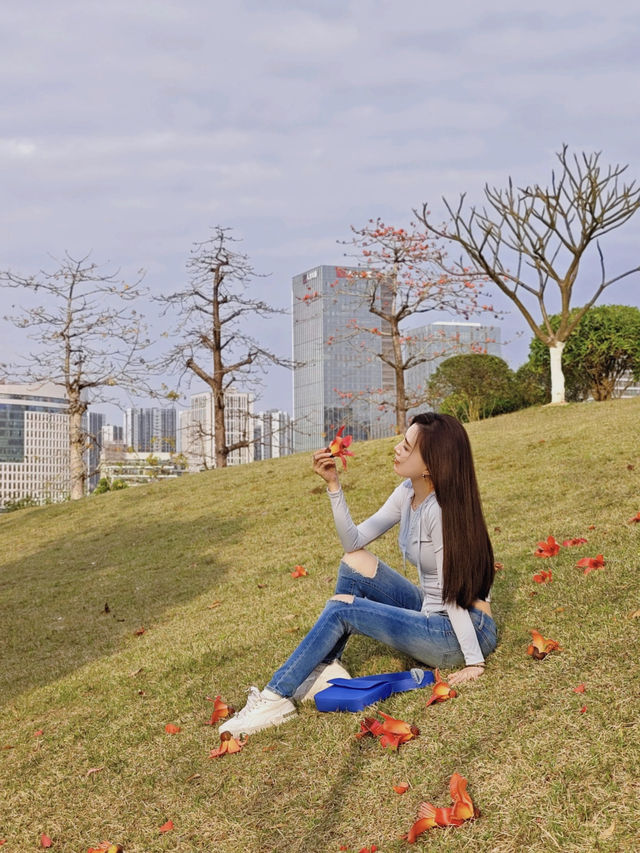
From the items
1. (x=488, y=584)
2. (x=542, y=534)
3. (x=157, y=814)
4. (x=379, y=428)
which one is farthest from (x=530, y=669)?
(x=379, y=428)

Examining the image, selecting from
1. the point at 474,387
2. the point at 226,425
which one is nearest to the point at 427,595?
the point at 474,387

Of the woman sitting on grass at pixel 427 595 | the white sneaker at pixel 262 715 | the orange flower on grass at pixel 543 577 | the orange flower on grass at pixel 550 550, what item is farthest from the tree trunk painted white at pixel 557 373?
the white sneaker at pixel 262 715

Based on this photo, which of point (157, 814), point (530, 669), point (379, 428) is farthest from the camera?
point (379, 428)

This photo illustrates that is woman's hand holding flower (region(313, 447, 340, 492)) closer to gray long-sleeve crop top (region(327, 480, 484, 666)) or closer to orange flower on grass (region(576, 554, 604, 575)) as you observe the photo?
gray long-sleeve crop top (region(327, 480, 484, 666))

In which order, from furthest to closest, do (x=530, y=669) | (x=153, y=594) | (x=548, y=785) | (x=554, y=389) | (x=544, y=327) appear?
(x=544, y=327) < (x=554, y=389) < (x=153, y=594) < (x=530, y=669) < (x=548, y=785)

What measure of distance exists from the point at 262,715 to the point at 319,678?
32cm

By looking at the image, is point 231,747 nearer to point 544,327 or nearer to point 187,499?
point 187,499

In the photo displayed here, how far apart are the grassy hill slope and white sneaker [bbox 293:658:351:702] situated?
0.29ft

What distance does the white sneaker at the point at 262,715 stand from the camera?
389 cm

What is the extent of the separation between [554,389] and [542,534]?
11235 millimetres

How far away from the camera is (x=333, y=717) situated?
390cm

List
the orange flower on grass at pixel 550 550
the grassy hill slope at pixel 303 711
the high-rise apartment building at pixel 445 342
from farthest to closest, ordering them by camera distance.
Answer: the high-rise apartment building at pixel 445 342 < the orange flower on grass at pixel 550 550 < the grassy hill slope at pixel 303 711

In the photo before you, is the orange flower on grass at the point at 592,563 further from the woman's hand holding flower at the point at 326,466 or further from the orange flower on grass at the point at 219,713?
the orange flower on grass at the point at 219,713

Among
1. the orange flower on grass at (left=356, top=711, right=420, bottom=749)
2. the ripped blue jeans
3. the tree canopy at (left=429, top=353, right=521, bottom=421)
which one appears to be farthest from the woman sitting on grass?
the tree canopy at (left=429, top=353, right=521, bottom=421)
